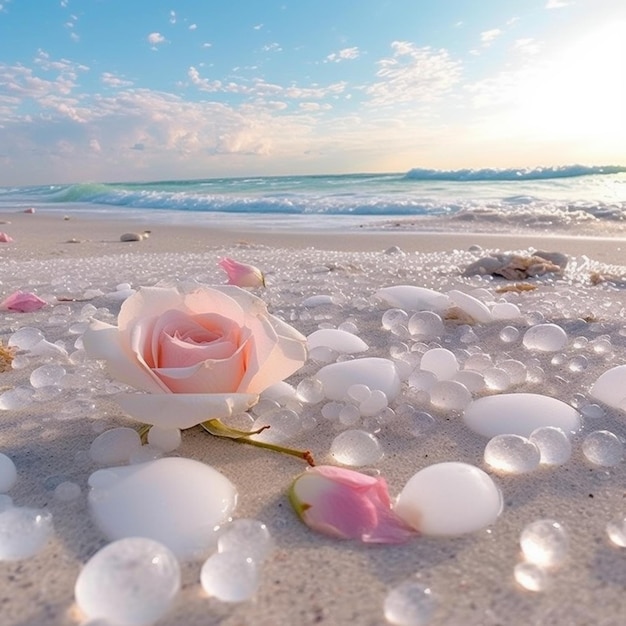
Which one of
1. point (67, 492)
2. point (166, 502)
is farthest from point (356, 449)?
point (67, 492)

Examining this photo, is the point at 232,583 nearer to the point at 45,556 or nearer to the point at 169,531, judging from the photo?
the point at 169,531

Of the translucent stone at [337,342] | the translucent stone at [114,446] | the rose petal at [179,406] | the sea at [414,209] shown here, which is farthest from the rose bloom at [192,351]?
the sea at [414,209]

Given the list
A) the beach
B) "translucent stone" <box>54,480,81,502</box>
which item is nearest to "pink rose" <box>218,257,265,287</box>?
the beach

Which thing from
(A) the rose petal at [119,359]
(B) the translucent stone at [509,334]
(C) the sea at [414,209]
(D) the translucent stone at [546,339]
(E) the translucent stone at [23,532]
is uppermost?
(A) the rose petal at [119,359]

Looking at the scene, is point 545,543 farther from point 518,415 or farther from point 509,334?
point 509,334

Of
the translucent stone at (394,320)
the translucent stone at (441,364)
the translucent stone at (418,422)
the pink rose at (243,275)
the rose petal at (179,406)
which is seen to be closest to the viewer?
the rose petal at (179,406)

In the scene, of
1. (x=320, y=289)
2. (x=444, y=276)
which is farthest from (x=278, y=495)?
(x=444, y=276)

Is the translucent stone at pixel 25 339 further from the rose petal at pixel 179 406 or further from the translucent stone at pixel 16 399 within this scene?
the rose petal at pixel 179 406
